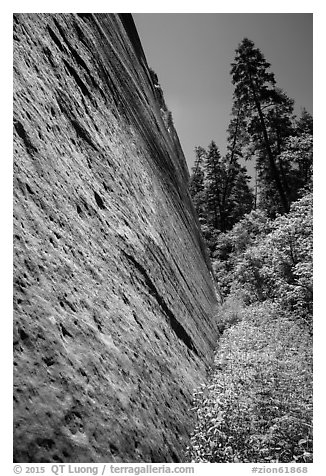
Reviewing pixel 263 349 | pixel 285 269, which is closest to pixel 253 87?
pixel 285 269

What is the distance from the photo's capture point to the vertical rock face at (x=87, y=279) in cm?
271

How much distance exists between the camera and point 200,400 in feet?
16.0

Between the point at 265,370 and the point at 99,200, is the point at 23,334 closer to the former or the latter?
the point at 99,200

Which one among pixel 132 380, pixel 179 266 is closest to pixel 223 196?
pixel 179 266

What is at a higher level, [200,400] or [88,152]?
[88,152]

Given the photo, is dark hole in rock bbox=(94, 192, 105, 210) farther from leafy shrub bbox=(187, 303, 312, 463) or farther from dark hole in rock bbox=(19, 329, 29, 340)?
leafy shrub bbox=(187, 303, 312, 463)

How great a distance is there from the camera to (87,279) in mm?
3645

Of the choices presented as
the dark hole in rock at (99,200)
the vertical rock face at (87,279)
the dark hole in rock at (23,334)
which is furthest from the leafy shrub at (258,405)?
the dark hole in rock at (99,200)

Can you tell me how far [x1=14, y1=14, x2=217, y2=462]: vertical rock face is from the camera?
2705 mm

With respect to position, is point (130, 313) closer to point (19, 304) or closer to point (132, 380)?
point (132, 380)

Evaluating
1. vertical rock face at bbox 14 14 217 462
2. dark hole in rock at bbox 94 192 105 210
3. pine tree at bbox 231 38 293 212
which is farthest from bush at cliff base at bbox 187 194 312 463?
pine tree at bbox 231 38 293 212
